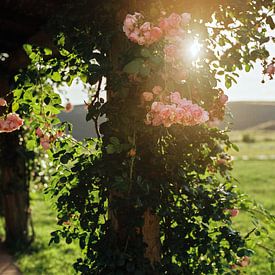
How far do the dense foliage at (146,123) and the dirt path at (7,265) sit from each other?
278cm

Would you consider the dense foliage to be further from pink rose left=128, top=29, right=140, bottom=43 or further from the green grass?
the green grass

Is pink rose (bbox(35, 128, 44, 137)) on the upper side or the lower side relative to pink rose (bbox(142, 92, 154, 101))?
lower

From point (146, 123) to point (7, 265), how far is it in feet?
13.6

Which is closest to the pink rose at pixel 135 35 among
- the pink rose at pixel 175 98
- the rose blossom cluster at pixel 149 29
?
the rose blossom cluster at pixel 149 29

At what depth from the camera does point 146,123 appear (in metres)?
2.71

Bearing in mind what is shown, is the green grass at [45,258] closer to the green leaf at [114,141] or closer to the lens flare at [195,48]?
the green leaf at [114,141]

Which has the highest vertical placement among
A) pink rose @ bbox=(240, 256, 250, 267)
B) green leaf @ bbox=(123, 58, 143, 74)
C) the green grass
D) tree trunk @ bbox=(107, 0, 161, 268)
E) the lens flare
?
the lens flare

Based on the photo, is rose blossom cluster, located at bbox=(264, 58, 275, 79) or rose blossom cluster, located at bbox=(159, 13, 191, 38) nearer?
rose blossom cluster, located at bbox=(159, 13, 191, 38)

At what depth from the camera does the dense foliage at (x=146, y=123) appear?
258 cm

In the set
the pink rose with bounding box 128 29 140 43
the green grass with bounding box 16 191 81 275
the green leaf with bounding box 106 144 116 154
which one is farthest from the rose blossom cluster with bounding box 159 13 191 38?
the green grass with bounding box 16 191 81 275

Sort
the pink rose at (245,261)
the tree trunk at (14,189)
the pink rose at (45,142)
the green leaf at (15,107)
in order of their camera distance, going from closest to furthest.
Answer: the green leaf at (15,107) → the pink rose at (45,142) → the pink rose at (245,261) → the tree trunk at (14,189)

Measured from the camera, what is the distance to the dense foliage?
2.58 m

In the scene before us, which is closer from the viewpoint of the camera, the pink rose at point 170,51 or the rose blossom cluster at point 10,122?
the pink rose at point 170,51

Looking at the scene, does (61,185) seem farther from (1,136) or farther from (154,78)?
(1,136)
